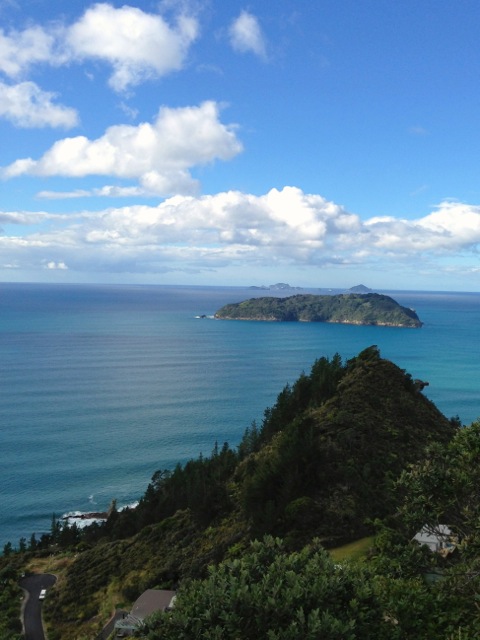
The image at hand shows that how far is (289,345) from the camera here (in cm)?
17975

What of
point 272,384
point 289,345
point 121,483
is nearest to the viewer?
point 121,483

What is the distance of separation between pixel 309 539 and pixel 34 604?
20673 mm

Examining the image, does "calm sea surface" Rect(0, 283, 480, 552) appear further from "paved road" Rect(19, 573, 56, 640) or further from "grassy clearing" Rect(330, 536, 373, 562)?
"grassy clearing" Rect(330, 536, 373, 562)

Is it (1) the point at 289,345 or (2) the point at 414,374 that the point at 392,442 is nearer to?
(2) the point at 414,374

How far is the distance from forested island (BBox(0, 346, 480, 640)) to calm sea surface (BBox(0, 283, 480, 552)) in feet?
42.0

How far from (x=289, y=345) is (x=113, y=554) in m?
142

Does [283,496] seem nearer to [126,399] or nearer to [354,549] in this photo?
[354,549]

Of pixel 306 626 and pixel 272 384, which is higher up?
pixel 306 626

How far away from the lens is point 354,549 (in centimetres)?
2784

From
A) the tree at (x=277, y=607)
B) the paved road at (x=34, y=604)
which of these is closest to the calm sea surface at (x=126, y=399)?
the paved road at (x=34, y=604)

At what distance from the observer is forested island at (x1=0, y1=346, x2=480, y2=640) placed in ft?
34.4

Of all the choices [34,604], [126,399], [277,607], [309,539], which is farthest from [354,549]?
[126,399]

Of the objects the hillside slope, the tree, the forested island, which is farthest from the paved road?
the tree

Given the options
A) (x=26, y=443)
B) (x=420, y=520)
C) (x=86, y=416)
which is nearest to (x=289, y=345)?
(x=86, y=416)
